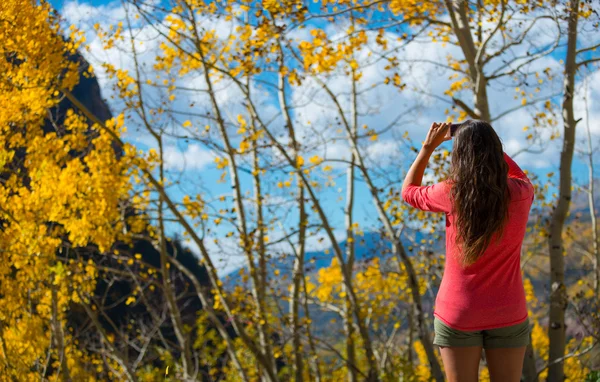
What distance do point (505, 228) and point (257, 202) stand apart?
5.40 metres

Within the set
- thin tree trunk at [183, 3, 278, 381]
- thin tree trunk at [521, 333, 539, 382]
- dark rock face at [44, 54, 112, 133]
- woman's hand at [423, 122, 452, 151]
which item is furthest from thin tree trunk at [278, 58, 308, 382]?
woman's hand at [423, 122, 452, 151]

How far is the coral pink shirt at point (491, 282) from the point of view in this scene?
190 cm

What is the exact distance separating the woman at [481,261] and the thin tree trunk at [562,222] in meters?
3.36

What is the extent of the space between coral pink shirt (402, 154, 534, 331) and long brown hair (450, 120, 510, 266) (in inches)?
1.5

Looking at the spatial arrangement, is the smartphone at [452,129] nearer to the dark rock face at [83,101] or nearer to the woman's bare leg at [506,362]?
the woman's bare leg at [506,362]

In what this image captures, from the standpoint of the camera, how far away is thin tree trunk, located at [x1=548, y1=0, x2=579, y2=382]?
4.96 metres

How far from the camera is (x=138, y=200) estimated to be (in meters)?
6.88

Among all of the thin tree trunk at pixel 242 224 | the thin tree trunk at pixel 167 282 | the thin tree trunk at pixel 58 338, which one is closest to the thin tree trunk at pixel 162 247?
the thin tree trunk at pixel 167 282

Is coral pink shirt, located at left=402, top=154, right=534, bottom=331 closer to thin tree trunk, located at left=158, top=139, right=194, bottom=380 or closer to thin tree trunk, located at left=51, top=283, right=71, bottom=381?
thin tree trunk, located at left=51, top=283, right=71, bottom=381

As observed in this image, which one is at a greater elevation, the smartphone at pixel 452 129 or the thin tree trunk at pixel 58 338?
the smartphone at pixel 452 129

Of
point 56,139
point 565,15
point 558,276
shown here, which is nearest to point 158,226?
point 56,139

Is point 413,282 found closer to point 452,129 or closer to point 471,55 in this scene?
point 471,55

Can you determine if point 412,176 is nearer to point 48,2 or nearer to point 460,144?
point 460,144

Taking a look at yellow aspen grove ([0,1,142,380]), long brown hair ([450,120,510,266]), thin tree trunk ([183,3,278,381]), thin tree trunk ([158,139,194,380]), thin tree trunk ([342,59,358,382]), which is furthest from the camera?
thin tree trunk ([342,59,358,382])
